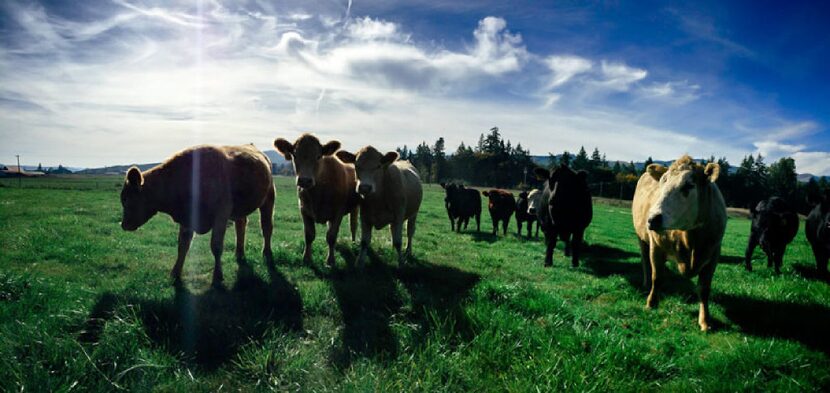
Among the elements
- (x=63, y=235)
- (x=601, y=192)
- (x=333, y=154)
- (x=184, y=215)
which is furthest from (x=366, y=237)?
(x=601, y=192)

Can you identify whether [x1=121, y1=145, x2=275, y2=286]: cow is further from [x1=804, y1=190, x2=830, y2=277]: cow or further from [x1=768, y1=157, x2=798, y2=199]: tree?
[x1=768, y1=157, x2=798, y2=199]: tree

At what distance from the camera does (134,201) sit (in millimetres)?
6004

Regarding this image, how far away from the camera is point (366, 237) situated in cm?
757

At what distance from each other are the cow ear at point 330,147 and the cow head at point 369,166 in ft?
0.78

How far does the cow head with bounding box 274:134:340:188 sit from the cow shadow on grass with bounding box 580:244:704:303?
593cm

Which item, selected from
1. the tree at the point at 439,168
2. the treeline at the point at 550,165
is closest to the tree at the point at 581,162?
the treeline at the point at 550,165

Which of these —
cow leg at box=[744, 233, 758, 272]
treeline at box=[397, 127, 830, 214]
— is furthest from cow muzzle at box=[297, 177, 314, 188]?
treeline at box=[397, 127, 830, 214]

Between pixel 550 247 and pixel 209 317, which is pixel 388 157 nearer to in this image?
pixel 209 317

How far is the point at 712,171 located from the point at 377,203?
5432 millimetres

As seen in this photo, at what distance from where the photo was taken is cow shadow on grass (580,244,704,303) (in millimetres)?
6243

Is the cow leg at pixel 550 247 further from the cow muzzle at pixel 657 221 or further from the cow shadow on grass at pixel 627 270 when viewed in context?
the cow muzzle at pixel 657 221

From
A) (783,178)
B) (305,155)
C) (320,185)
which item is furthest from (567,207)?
(783,178)

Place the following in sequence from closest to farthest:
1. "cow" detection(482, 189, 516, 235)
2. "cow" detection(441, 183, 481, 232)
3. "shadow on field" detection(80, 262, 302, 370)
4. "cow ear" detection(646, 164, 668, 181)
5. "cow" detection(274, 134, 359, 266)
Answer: "shadow on field" detection(80, 262, 302, 370)
"cow ear" detection(646, 164, 668, 181)
"cow" detection(274, 134, 359, 266)
"cow" detection(482, 189, 516, 235)
"cow" detection(441, 183, 481, 232)

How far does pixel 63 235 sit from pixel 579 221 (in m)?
12.5
